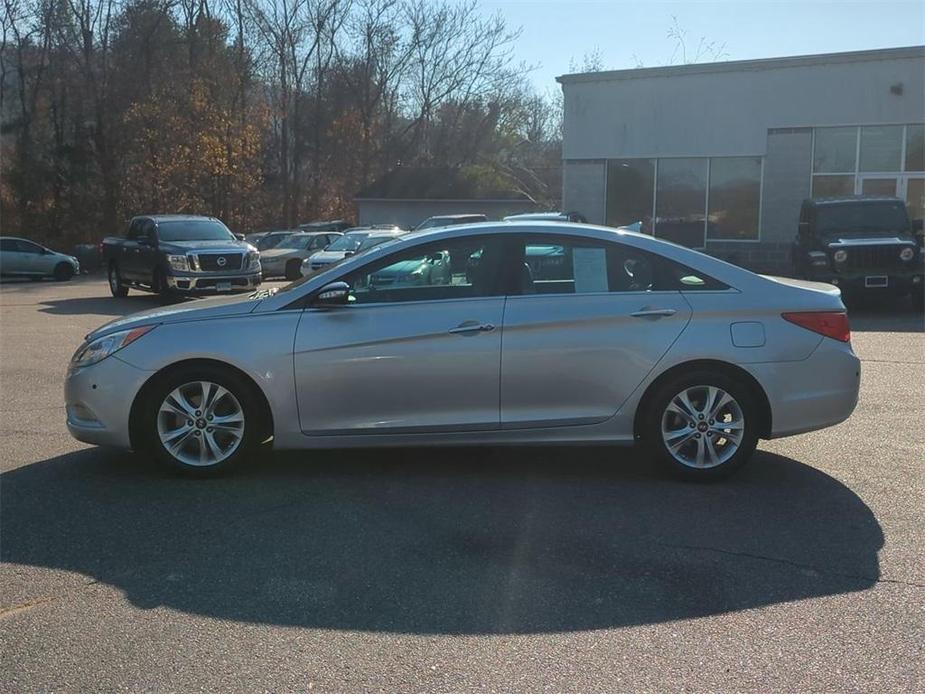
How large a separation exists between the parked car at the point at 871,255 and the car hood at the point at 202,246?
1074cm

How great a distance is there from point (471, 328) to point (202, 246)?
46.1 ft

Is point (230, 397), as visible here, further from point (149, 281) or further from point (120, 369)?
point (149, 281)

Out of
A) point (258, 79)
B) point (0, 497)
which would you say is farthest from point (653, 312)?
point (258, 79)

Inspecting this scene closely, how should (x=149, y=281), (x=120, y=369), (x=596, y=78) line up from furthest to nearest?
(x=596, y=78) → (x=149, y=281) → (x=120, y=369)

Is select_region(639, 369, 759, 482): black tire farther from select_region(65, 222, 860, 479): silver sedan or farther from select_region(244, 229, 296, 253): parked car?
select_region(244, 229, 296, 253): parked car

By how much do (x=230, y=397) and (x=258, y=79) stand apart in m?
51.0

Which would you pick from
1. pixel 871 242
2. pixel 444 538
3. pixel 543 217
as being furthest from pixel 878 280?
pixel 444 538

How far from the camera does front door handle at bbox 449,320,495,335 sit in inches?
230

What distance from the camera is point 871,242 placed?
643 inches

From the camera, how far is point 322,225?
130ft

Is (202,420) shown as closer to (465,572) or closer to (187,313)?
(187,313)

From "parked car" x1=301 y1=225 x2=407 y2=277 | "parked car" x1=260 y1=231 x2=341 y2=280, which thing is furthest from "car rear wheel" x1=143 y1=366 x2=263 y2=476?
"parked car" x1=260 y1=231 x2=341 y2=280

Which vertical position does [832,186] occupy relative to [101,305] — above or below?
above

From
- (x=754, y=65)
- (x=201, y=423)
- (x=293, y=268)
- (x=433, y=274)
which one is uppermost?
(x=754, y=65)
